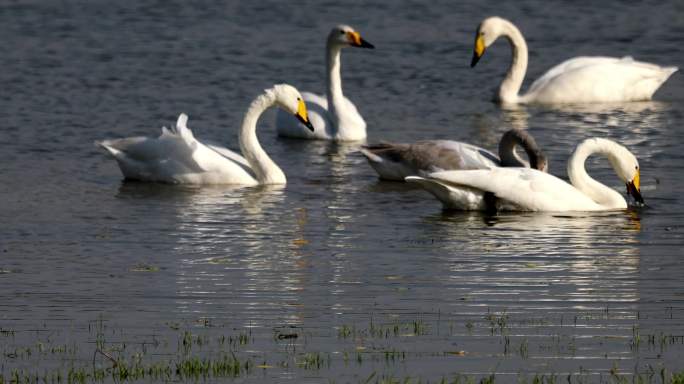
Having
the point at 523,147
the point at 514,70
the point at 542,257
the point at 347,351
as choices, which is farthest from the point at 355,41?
the point at 347,351

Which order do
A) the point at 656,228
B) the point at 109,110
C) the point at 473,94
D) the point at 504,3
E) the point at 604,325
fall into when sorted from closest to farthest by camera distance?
1. the point at 604,325
2. the point at 656,228
3. the point at 109,110
4. the point at 473,94
5. the point at 504,3

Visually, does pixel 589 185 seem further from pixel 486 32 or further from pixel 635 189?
pixel 486 32

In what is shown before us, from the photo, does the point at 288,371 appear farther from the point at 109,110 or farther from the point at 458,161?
the point at 109,110

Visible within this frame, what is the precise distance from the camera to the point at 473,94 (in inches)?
824

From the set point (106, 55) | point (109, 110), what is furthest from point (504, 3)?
point (109, 110)

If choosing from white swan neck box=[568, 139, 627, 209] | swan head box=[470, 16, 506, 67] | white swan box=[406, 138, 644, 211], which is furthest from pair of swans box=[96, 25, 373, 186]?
swan head box=[470, 16, 506, 67]

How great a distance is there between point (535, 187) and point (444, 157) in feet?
4.95

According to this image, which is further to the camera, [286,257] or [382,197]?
[382,197]

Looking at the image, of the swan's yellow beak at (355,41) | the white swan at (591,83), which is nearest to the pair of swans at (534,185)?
the swan's yellow beak at (355,41)

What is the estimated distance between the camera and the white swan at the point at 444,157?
551 inches

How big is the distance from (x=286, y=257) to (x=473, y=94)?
10342 millimetres

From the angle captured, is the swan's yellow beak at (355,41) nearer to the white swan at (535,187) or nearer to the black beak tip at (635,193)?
the white swan at (535,187)

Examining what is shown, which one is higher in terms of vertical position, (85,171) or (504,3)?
(504,3)

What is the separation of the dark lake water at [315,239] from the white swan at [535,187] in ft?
0.62
